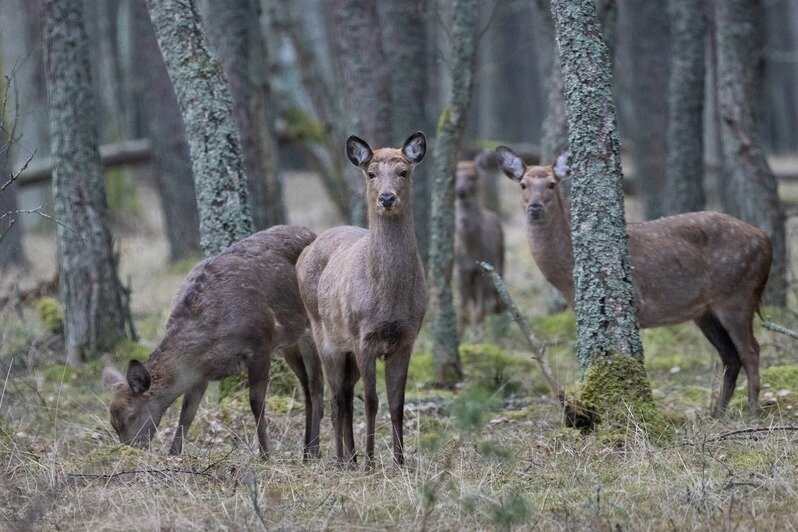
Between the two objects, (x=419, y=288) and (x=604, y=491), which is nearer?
(x=604, y=491)

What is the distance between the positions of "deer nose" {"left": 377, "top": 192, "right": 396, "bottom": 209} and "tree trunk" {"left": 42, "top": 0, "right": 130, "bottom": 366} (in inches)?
157

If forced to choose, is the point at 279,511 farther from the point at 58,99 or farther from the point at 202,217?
the point at 58,99

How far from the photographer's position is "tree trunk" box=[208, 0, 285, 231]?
12.4 metres

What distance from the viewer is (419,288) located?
23.3 ft

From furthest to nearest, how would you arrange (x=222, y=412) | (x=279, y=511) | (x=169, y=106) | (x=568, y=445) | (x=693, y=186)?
(x=169, y=106) → (x=693, y=186) → (x=222, y=412) → (x=568, y=445) → (x=279, y=511)

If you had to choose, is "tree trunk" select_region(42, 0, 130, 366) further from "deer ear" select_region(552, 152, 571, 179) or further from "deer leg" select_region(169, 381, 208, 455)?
"deer ear" select_region(552, 152, 571, 179)

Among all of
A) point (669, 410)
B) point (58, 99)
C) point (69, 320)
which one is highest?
point (58, 99)

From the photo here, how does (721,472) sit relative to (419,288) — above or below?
below

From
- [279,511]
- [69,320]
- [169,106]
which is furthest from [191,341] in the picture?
[169,106]

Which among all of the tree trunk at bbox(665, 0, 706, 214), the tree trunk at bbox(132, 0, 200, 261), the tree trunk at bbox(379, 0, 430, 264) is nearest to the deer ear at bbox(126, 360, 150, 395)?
the tree trunk at bbox(379, 0, 430, 264)

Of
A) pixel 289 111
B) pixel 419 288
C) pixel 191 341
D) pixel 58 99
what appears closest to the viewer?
pixel 419 288

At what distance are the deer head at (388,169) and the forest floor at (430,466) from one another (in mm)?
1341

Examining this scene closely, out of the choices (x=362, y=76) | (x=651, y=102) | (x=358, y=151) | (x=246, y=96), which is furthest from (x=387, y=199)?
(x=651, y=102)

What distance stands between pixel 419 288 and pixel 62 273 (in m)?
4.35
